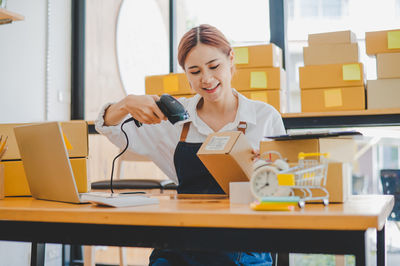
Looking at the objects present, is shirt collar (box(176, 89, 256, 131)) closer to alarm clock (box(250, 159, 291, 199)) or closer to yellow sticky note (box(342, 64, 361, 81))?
alarm clock (box(250, 159, 291, 199))

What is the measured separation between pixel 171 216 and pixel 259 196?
0.70 ft

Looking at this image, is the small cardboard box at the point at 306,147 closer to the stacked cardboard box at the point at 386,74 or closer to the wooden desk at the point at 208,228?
the wooden desk at the point at 208,228

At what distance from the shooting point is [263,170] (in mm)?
979

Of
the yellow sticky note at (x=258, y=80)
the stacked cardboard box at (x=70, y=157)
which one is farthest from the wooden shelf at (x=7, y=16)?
the yellow sticky note at (x=258, y=80)

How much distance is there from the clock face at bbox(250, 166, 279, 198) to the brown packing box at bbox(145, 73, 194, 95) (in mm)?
1951

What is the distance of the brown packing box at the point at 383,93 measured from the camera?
2.57 meters

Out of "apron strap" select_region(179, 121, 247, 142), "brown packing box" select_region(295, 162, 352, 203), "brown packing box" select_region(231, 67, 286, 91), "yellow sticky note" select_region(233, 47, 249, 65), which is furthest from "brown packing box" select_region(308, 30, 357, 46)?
"brown packing box" select_region(295, 162, 352, 203)

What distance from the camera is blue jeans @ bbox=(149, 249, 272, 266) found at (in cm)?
114

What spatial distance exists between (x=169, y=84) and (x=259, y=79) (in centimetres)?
58

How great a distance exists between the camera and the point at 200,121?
172cm

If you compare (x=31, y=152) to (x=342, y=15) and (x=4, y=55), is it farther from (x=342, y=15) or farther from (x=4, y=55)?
(x=342, y=15)

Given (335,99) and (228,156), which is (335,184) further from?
(335,99)

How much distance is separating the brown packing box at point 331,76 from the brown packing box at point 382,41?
0.37 ft

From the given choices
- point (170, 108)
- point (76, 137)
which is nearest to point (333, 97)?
point (170, 108)
